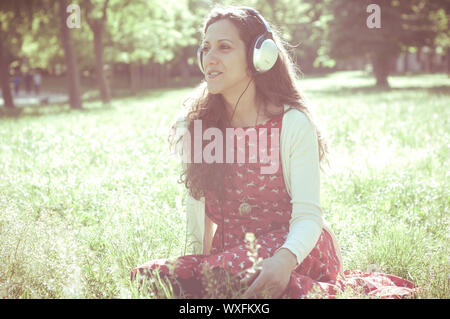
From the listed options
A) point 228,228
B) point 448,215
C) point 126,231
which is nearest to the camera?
point 228,228

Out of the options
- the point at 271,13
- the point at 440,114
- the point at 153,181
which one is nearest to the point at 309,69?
the point at 271,13

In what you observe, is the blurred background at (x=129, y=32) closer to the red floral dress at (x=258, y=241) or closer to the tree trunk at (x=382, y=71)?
the tree trunk at (x=382, y=71)

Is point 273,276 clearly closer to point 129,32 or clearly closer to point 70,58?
point 70,58

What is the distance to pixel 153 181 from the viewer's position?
519 centimetres

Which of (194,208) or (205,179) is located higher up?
(205,179)

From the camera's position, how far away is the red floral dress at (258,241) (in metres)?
2.34

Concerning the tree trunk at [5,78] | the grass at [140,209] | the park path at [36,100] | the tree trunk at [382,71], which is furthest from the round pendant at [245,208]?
the tree trunk at [382,71]

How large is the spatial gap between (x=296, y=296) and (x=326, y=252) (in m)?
0.51

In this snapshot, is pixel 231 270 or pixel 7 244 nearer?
pixel 231 270

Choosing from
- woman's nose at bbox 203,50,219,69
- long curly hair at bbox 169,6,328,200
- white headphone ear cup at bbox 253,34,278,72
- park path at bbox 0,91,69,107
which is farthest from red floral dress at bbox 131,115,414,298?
park path at bbox 0,91,69,107

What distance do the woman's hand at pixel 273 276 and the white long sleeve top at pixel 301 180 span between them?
0.08 metres

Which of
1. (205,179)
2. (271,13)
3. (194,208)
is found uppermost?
(271,13)

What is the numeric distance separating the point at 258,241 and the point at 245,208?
12.5 inches

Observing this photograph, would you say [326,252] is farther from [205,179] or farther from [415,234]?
[415,234]
